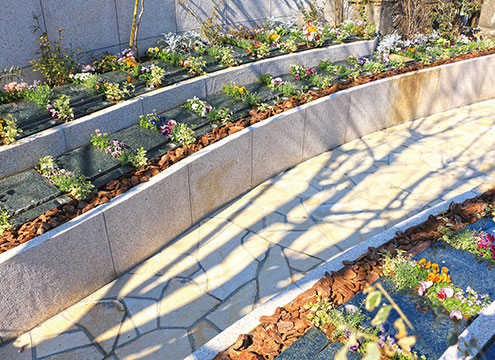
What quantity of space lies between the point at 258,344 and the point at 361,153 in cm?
513

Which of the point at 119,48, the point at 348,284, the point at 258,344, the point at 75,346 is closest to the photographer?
the point at 258,344

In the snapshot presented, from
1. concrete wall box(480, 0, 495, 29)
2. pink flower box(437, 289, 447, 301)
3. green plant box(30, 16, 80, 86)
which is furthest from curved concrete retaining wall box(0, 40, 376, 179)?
concrete wall box(480, 0, 495, 29)

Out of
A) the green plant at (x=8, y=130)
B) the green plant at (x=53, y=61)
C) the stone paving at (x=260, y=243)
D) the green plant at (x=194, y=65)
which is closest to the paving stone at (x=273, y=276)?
the stone paving at (x=260, y=243)

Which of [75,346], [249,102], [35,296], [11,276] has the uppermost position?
[249,102]

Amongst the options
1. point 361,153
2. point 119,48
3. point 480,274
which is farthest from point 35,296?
point 361,153

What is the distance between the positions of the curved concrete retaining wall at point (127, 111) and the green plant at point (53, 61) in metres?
1.18

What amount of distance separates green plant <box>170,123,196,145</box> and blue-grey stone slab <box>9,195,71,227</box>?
1.70 meters

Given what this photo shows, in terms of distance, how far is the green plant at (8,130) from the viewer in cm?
496

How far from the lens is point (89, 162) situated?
17.2ft

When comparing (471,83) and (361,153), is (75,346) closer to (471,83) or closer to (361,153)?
(361,153)

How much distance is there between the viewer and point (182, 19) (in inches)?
329

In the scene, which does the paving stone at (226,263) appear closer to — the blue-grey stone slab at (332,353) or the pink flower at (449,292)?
the blue-grey stone slab at (332,353)

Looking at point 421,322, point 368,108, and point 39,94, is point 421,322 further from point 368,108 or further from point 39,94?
point 368,108

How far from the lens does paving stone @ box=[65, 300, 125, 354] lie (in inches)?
161
